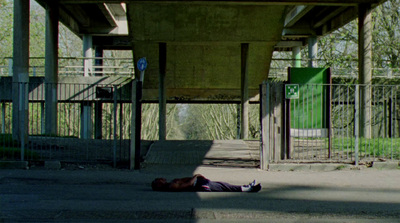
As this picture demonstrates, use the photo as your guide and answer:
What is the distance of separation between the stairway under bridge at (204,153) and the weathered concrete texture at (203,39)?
25.8ft

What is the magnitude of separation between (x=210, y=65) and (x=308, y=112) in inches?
638

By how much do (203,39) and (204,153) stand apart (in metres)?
10.2

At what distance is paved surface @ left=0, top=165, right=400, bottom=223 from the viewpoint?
683cm

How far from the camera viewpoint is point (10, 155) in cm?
1395

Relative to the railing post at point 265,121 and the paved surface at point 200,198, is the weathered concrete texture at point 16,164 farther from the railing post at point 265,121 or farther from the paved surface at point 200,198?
the railing post at point 265,121

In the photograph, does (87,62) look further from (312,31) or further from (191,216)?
(191,216)

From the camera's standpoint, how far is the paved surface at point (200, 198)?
683 centimetres

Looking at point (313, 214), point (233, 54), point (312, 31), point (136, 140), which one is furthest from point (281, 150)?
point (312, 31)

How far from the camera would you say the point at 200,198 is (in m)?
8.47

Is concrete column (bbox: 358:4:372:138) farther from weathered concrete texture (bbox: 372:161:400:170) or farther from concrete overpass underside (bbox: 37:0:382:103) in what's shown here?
weathered concrete texture (bbox: 372:161:400:170)

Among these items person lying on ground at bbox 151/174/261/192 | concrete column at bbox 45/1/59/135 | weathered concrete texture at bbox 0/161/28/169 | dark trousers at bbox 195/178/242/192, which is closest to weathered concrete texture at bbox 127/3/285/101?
concrete column at bbox 45/1/59/135

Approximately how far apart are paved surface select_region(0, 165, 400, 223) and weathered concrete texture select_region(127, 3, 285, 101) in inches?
512

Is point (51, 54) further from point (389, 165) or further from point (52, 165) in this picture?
point (389, 165)

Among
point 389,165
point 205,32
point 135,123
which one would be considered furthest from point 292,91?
point 205,32
